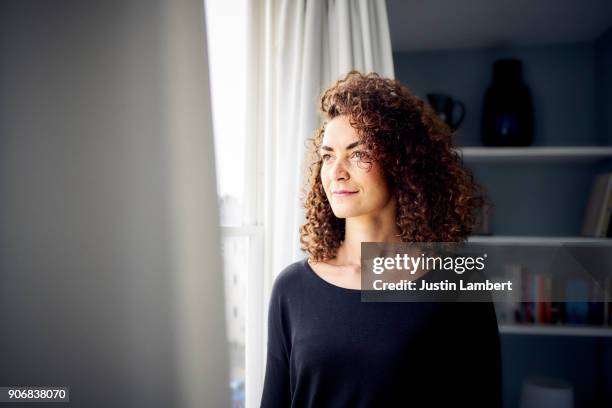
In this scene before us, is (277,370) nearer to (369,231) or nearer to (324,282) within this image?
(324,282)

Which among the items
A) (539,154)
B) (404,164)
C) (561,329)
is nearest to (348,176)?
(404,164)

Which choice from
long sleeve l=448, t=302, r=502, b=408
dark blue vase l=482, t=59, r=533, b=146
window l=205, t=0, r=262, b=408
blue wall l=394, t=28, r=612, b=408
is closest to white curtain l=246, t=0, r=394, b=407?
window l=205, t=0, r=262, b=408

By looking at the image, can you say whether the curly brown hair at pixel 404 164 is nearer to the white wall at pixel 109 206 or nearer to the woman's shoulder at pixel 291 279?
the woman's shoulder at pixel 291 279

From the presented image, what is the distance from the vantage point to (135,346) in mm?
443

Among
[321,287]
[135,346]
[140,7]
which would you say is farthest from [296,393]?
[140,7]

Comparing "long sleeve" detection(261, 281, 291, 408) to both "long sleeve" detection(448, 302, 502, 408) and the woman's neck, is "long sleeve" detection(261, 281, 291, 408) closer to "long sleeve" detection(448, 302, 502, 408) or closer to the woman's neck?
the woman's neck

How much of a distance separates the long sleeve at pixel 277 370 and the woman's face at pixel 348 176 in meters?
0.26

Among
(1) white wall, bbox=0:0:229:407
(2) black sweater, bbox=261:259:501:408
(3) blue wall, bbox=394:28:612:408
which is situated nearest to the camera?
(1) white wall, bbox=0:0:229:407

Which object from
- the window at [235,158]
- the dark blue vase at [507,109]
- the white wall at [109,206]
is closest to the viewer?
the white wall at [109,206]

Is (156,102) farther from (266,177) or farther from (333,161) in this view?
(266,177)

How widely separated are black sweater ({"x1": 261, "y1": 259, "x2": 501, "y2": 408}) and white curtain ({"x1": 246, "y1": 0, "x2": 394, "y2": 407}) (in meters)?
0.38

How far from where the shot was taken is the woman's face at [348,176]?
2.49 ft

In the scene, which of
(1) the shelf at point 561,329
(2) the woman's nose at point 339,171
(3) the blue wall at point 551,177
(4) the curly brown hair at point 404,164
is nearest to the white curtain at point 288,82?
(4) the curly brown hair at point 404,164

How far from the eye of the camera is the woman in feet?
2.39
